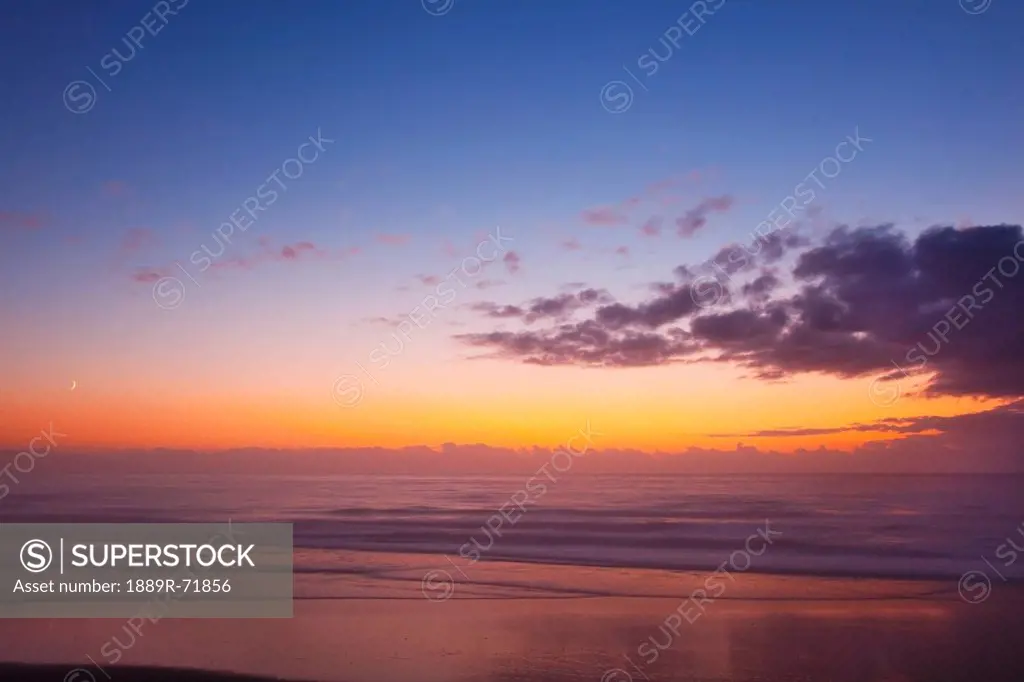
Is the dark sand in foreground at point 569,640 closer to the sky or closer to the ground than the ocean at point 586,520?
closer to the ground

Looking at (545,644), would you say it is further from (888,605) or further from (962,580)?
(962,580)

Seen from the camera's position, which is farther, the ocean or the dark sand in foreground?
the ocean

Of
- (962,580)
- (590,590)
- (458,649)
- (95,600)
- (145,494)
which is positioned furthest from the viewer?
(145,494)

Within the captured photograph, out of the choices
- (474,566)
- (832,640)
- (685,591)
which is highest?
(474,566)

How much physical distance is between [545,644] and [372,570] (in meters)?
8.27

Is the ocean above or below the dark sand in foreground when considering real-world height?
above

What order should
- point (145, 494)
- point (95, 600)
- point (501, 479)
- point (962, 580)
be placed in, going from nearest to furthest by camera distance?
1. point (95, 600)
2. point (962, 580)
3. point (145, 494)
4. point (501, 479)

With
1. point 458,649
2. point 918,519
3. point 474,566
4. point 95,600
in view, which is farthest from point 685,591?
point 918,519

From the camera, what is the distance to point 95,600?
1485 cm

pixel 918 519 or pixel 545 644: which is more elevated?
pixel 918 519

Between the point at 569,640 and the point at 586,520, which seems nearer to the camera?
the point at 569,640

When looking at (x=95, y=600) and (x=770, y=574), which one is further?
(x=770, y=574)

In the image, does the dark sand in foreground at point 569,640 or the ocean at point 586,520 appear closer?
the dark sand in foreground at point 569,640

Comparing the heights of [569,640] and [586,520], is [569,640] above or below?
below
